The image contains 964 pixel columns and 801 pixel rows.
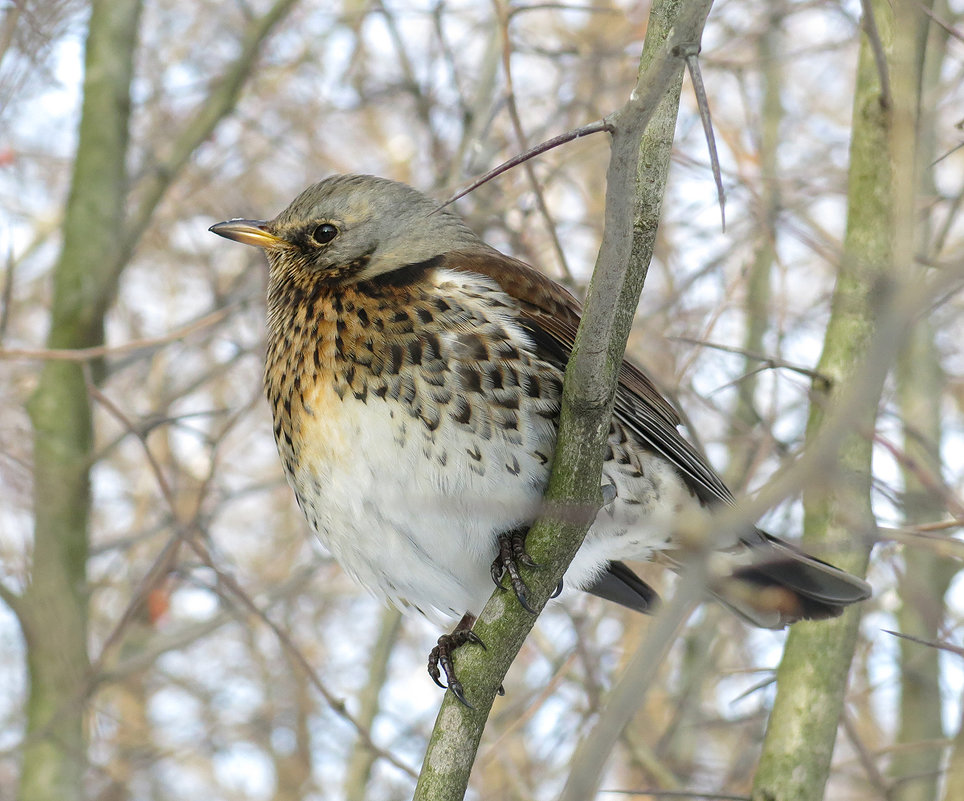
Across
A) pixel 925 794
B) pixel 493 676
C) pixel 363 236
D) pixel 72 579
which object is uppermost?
pixel 363 236

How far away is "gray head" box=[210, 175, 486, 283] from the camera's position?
4107mm

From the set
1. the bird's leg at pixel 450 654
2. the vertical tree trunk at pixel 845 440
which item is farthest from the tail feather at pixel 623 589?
the vertical tree trunk at pixel 845 440

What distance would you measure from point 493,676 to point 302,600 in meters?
5.36

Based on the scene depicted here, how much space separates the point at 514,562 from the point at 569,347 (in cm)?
76

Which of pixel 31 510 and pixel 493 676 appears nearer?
pixel 493 676

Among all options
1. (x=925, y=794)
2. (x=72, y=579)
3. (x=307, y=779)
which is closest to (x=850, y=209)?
(x=925, y=794)

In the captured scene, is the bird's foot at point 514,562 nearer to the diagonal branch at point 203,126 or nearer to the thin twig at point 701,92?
the thin twig at point 701,92

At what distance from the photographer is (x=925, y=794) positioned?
493 cm

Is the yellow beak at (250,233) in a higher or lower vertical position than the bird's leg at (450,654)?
higher

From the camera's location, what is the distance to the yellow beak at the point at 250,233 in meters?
4.34

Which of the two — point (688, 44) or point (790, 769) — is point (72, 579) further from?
point (688, 44)

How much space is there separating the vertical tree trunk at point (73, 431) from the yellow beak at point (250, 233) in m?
1.59

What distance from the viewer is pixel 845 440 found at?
155 inches

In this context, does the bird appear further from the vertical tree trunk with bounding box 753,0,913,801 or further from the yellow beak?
the vertical tree trunk with bounding box 753,0,913,801
